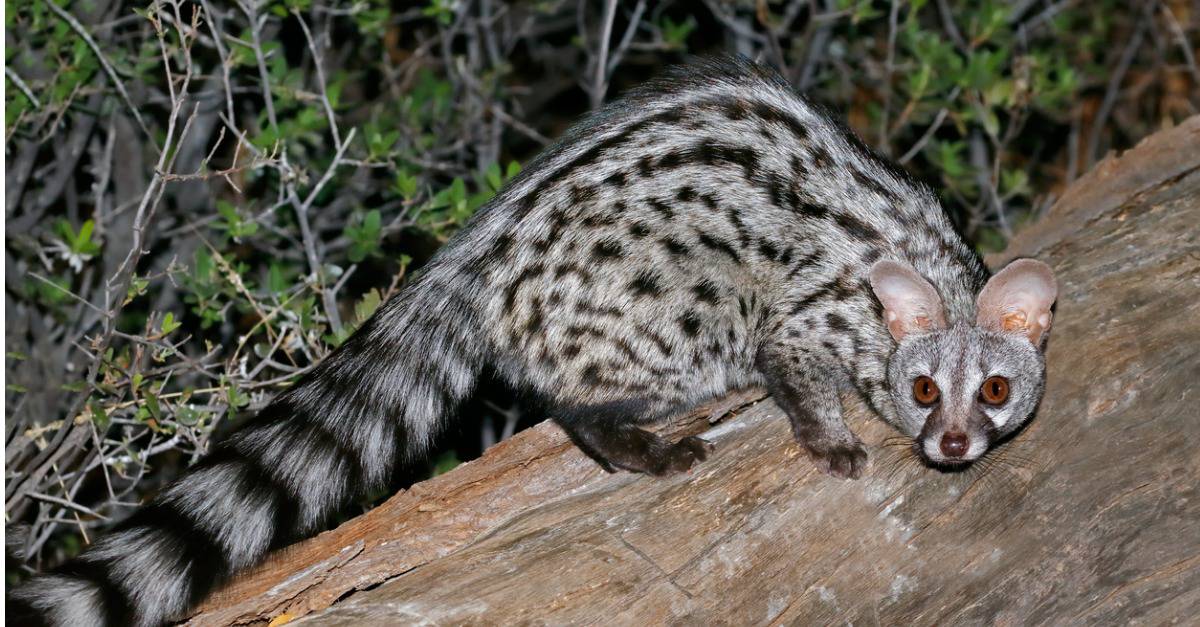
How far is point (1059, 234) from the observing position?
574 centimetres

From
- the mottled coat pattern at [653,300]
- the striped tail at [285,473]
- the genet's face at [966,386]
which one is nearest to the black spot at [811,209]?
the mottled coat pattern at [653,300]

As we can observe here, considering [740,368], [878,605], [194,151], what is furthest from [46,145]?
[878,605]

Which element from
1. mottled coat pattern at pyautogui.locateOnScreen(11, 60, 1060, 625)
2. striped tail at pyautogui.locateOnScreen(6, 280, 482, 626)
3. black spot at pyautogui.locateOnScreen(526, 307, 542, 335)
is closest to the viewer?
striped tail at pyautogui.locateOnScreen(6, 280, 482, 626)

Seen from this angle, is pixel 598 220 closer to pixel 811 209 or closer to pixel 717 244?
pixel 717 244

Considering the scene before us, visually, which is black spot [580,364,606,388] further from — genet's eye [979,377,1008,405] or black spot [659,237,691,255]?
genet's eye [979,377,1008,405]

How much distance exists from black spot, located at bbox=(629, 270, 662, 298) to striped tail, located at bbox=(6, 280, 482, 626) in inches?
25.8

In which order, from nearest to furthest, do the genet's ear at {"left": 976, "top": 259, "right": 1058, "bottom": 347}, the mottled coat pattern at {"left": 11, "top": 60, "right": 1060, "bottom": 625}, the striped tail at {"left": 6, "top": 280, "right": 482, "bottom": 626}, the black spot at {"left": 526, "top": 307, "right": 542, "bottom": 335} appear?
the striped tail at {"left": 6, "top": 280, "right": 482, "bottom": 626} < the genet's ear at {"left": 976, "top": 259, "right": 1058, "bottom": 347} < the mottled coat pattern at {"left": 11, "top": 60, "right": 1060, "bottom": 625} < the black spot at {"left": 526, "top": 307, "right": 542, "bottom": 335}

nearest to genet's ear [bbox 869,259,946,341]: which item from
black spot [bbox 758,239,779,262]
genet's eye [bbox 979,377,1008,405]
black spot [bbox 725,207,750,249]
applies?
genet's eye [bbox 979,377,1008,405]

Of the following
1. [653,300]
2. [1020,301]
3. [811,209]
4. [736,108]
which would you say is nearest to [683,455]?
[653,300]

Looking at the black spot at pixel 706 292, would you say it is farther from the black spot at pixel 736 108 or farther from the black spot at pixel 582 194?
the black spot at pixel 736 108

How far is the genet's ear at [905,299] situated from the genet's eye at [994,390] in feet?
0.96

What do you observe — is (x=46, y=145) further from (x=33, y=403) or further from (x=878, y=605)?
(x=878, y=605)

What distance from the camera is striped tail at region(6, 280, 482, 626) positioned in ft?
13.6

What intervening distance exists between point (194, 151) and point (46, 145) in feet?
2.52
